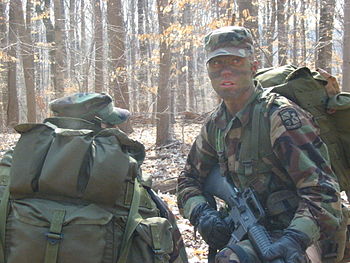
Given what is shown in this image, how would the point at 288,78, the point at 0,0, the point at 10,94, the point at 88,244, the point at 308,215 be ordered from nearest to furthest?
the point at 88,244 < the point at 308,215 < the point at 288,78 < the point at 0,0 < the point at 10,94

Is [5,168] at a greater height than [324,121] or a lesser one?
lesser

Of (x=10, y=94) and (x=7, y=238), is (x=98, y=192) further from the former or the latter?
(x=10, y=94)

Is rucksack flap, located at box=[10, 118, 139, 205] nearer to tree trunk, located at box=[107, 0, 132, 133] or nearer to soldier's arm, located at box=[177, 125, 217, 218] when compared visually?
soldier's arm, located at box=[177, 125, 217, 218]

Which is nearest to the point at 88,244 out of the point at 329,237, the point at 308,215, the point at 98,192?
the point at 98,192

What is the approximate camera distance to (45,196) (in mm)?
2168

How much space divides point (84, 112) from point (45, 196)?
633 millimetres

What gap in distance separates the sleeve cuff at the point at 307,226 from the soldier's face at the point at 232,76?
911 millimetres

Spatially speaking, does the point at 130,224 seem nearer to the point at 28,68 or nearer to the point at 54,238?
the point at 54,238

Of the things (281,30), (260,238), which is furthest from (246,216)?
(281,30)

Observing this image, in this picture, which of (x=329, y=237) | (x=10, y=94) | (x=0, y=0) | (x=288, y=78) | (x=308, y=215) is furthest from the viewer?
(x=10, y=94)

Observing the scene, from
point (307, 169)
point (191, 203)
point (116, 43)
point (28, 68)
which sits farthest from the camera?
point (28, 68)

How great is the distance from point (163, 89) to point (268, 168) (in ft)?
25.3

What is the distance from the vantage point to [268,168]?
8.41ft

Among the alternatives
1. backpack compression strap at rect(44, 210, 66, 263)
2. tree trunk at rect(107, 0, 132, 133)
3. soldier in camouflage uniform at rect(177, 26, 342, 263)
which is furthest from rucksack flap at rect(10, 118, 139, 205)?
tree trunk at rect(107, 0, 132, 133)
